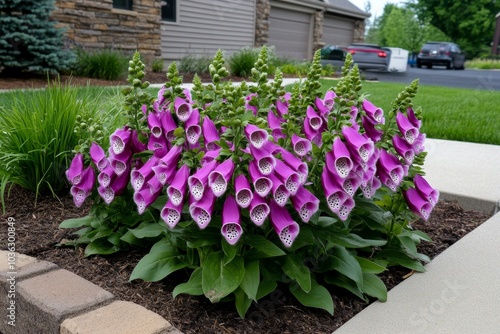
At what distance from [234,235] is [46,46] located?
8.58 meters

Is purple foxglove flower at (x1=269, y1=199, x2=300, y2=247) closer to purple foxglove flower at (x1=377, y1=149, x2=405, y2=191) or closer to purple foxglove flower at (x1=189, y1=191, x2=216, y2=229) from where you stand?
purple foxglove flower at (x1=189, y1=191, x2=216, y2=229)

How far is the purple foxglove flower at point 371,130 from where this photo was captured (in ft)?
6.95

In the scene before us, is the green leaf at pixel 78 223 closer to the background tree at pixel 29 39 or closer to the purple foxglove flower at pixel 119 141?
the purple foxglove flower at pixel 119 141

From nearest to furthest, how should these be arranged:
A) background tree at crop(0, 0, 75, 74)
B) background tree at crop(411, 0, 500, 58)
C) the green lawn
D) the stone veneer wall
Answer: the green lawn
background tree at crop(0, 0, 75, 74)
the stone veneer wall
background tree at crop(411, 0, 500, 58)

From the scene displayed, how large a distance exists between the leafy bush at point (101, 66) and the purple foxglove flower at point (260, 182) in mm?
8826

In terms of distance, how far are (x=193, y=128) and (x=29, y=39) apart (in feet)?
27.3

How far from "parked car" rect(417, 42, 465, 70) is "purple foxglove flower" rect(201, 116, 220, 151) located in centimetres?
3557

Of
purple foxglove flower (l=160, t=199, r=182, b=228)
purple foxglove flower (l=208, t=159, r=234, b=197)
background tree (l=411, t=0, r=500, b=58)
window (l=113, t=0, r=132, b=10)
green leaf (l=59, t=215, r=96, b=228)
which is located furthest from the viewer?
→ background tree (l=411, t=0, r=500, b=58)

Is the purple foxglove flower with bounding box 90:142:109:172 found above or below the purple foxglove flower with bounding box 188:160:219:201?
below

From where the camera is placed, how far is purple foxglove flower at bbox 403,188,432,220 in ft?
7.02

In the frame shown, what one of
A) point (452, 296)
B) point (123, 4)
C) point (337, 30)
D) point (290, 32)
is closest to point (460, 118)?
point (452, 296)

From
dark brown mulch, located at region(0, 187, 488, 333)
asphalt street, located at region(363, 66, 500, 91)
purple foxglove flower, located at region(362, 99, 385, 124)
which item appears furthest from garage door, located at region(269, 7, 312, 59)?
purple foxglove flower, located at region(362, 99, 385, 124)

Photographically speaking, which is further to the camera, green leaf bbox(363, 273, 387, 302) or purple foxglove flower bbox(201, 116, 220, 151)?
green leaf bbox(363, 273, 387, 302)

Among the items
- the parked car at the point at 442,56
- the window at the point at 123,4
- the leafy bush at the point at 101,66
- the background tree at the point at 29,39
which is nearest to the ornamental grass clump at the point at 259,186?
the background tree at the point at 29,39
